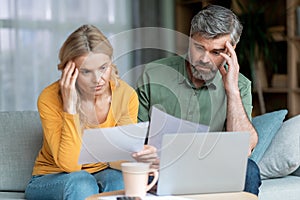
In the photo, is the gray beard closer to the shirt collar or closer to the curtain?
the shirt collar

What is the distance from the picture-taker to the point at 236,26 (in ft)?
7.20

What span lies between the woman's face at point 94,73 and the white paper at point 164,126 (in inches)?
10.0

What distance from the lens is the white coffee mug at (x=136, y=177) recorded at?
5.04 ft

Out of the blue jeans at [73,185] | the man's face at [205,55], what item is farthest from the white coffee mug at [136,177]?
the man's face at [205,55]

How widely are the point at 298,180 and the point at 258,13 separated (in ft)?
6.24

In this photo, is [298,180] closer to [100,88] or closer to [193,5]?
[100,88]

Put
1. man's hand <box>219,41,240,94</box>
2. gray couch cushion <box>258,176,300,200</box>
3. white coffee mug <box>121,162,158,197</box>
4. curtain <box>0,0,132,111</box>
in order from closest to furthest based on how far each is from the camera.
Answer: white coffee mug <box>121,162,158,197</box>, man's hand <box>219,41,240,94</box>, gray couch cushion <box>258,176,300,200</box>, curtain <box>0,0,132,111</box>

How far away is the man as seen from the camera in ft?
6.87

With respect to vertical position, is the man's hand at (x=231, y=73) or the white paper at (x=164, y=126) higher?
the man's hand at (x=231, y=73)

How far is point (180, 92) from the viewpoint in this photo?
6.94 feet

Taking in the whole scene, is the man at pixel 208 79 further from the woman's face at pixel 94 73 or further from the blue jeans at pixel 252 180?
the woman's face at pixel 94 73

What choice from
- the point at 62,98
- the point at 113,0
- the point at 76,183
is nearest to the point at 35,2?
the point at 113,0

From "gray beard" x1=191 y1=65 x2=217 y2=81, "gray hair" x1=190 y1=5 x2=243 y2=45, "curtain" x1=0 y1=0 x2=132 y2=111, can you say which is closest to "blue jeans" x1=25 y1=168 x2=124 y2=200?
"gray beard" x1=191 y1=65 x2=217 y2=81

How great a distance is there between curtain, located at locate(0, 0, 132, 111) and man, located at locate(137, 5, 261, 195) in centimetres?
195
